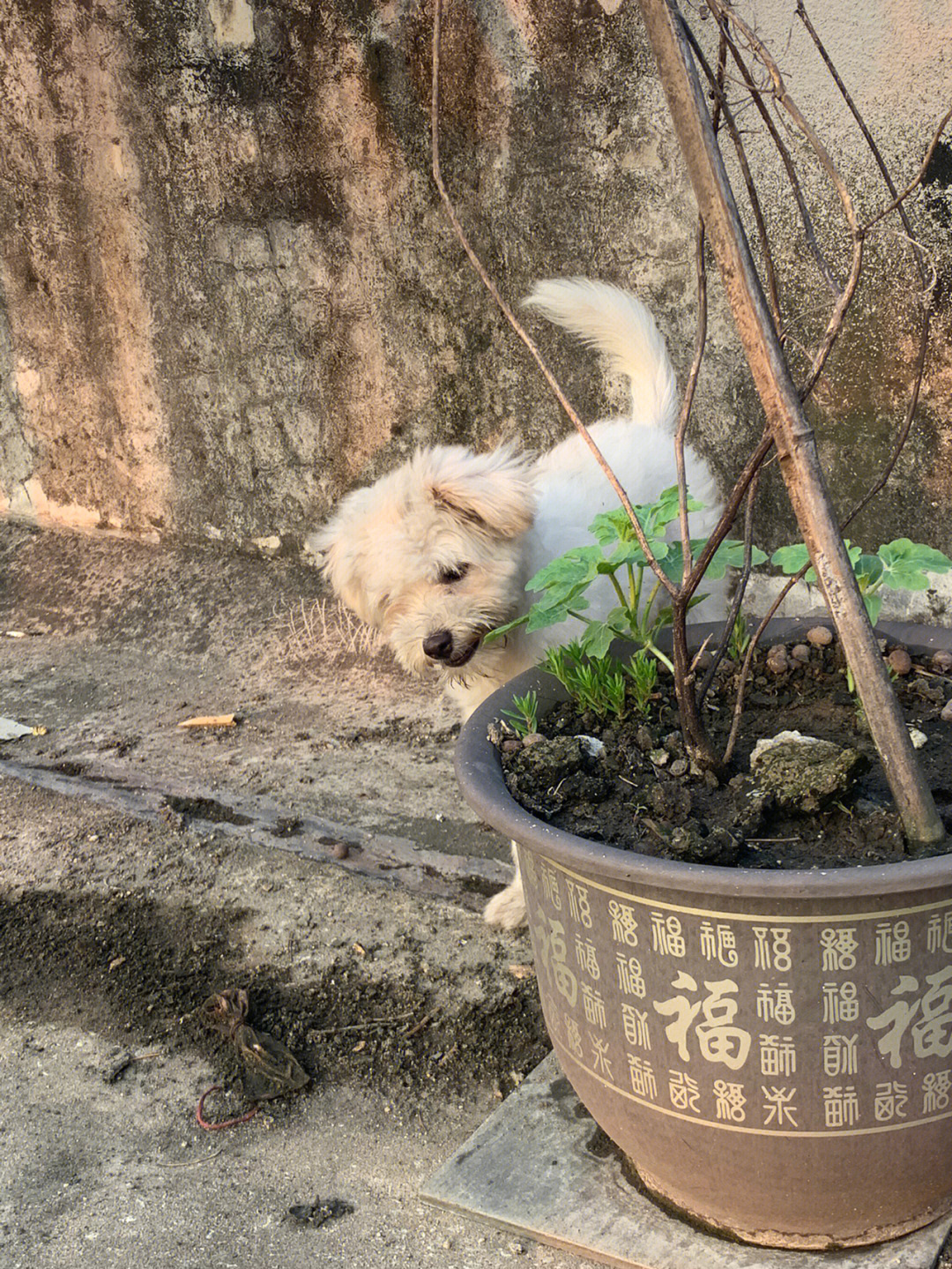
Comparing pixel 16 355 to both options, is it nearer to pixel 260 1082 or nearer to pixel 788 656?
pixel 260 1082

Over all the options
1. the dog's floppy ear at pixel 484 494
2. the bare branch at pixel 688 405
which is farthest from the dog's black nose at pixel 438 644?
the bare branch at pixel 688 405

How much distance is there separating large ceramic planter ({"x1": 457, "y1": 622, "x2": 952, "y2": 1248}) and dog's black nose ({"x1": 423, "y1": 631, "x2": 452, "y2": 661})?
680 mm

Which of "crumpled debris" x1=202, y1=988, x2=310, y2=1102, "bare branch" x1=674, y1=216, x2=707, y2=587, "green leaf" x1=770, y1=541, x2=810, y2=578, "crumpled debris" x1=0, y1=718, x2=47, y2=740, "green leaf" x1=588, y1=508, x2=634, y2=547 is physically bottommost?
"crumpled debris" x1=202, y1=988, x2=310, y2=1102

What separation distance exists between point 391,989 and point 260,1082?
34cm

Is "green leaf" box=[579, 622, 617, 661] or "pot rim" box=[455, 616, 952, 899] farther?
"green leaf" box=[579, 622, 617, 661]

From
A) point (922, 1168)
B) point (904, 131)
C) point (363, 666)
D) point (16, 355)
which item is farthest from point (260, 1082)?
point (16, 355)

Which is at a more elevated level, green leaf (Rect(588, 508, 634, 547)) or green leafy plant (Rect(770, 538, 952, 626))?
green leaf (Rect(588, 508, 634, 547))

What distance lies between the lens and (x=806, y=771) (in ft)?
5.12

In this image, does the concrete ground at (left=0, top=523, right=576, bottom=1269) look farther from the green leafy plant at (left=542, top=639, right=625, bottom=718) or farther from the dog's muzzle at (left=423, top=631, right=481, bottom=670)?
the green leafy plant at (left=542, top=639, right=625, bottom=718)

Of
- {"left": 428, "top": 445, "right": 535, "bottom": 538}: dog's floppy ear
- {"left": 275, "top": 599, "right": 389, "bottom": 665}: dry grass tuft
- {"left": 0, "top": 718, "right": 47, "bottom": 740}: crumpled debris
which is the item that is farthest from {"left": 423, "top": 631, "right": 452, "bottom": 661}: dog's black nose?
{"left": 0, "top": 718, "right": 47, "bottom": 740}: crumpled debris

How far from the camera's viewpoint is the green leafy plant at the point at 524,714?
5.94ft

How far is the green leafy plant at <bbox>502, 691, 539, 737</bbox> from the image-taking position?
1.81 meters

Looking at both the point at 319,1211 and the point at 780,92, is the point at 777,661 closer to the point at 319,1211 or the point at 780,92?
the point at 780,92

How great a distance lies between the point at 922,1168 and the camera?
1.49 meters
